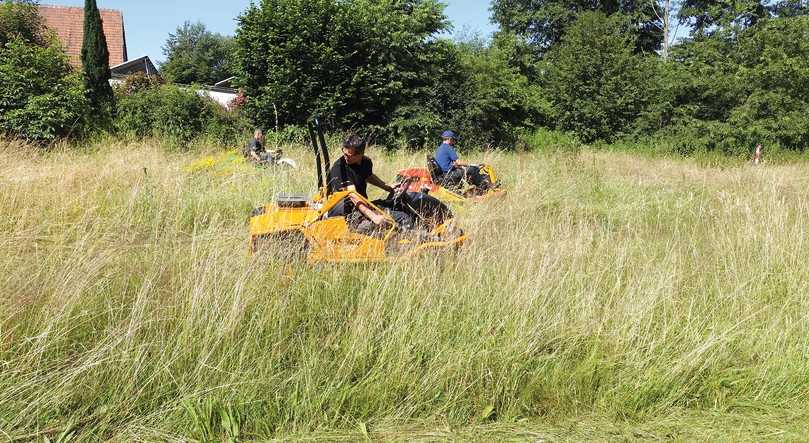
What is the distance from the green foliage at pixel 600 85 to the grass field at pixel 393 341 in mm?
19315

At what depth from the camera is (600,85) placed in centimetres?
2225

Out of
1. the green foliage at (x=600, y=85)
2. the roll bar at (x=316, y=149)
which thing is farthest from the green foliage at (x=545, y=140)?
the roll bar at (x=316, y=149)

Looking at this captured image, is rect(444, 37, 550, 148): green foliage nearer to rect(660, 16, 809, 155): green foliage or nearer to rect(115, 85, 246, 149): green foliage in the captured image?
rect(660, 16, 809, 155): green foliage

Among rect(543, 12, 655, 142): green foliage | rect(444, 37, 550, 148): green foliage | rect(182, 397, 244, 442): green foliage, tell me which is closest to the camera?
rect(182, 397, 244, 442): green foliage

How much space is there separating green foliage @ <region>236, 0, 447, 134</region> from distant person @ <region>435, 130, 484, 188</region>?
587 cm

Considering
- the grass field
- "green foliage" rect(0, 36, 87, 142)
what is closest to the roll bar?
the grass field

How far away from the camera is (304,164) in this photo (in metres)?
9.64

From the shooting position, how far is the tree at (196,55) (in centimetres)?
5556

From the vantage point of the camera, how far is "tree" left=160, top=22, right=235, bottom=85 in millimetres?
55562

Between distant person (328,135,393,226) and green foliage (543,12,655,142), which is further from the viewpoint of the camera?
green foliage (543,12,655,142)

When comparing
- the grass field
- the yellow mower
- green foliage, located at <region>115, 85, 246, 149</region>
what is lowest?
the grass field

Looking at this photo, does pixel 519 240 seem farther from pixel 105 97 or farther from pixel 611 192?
pixel 105 97

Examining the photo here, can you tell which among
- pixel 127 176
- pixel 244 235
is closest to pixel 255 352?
pixel 244 235

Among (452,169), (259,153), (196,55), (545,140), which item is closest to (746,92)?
(545,140)
